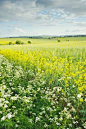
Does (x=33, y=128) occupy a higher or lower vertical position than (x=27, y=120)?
lower

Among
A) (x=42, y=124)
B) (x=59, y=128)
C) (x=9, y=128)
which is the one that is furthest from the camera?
(x=42, y=124)

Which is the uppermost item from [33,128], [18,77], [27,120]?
[18,77]

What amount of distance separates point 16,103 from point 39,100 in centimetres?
87

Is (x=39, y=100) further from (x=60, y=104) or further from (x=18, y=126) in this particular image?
(x=18, y=126)

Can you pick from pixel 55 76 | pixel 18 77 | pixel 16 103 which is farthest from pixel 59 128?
pixel 18 77

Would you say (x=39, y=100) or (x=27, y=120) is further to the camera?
(x=39, y=100)

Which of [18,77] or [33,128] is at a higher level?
[18,77]

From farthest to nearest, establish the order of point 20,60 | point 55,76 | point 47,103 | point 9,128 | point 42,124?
point 20,60 → point 55,76 → point 47,103 → point 42,124 → point 9,128

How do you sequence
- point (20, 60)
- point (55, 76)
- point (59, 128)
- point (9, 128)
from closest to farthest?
point (59, 128), point (9, 128), point (55, 76), point (20, 60)

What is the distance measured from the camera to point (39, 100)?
500 cm

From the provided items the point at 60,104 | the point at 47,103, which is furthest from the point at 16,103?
the point at 60,104

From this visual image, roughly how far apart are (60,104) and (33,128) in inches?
50.0

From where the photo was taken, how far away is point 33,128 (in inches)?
149

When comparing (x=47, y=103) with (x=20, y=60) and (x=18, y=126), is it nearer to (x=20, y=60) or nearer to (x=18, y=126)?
(x=18, y=126)
